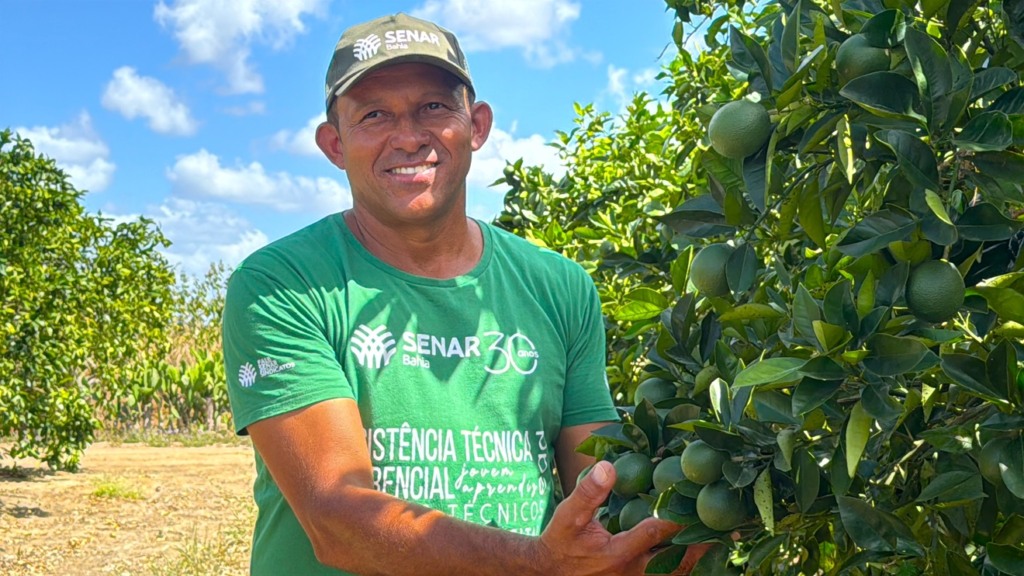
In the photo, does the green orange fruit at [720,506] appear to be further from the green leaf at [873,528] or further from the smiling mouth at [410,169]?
the smiling mouth at [410,169]

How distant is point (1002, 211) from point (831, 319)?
1.00ft

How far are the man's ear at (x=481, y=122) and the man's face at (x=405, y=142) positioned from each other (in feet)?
0.69

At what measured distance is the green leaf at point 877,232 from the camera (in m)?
1.36

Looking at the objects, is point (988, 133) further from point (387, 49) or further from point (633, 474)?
point (387, 49)

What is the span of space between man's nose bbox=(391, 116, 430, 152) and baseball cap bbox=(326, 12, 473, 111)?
0.43ft

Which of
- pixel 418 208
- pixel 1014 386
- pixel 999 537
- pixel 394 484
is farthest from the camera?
pixel 418 208

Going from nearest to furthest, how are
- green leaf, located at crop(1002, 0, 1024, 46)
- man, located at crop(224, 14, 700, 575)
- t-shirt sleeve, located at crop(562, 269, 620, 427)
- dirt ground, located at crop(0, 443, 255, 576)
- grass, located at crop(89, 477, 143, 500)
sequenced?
green leaf, located at crop(1002, 0, 1024, 46)
man, located at crop(224, 14, 700, 575)
t-shirt sleeve, located at crop(562, 269, 620, 427)
dirt ground, located at crop(0, 443, 255, 576)
grass, located at crop(89, 477, 143, 500)

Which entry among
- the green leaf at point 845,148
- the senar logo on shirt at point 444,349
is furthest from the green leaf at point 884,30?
the senar logo on shirt at point 444,349

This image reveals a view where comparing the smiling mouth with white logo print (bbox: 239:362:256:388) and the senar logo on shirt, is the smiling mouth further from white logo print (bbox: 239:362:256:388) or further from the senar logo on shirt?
white logo print (bbox: 239:362:256:388)

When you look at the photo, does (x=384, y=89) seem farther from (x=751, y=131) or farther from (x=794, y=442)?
(x=794, y=442)

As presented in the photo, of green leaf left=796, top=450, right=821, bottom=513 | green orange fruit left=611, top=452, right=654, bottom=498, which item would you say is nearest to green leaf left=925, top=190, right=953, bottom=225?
green leaf left=796, top=450, right=821, bottom=513

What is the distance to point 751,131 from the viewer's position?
145cm

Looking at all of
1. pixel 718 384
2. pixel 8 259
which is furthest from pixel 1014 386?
pixel 8 259

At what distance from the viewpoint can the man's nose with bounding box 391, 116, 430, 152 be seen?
2477mm
